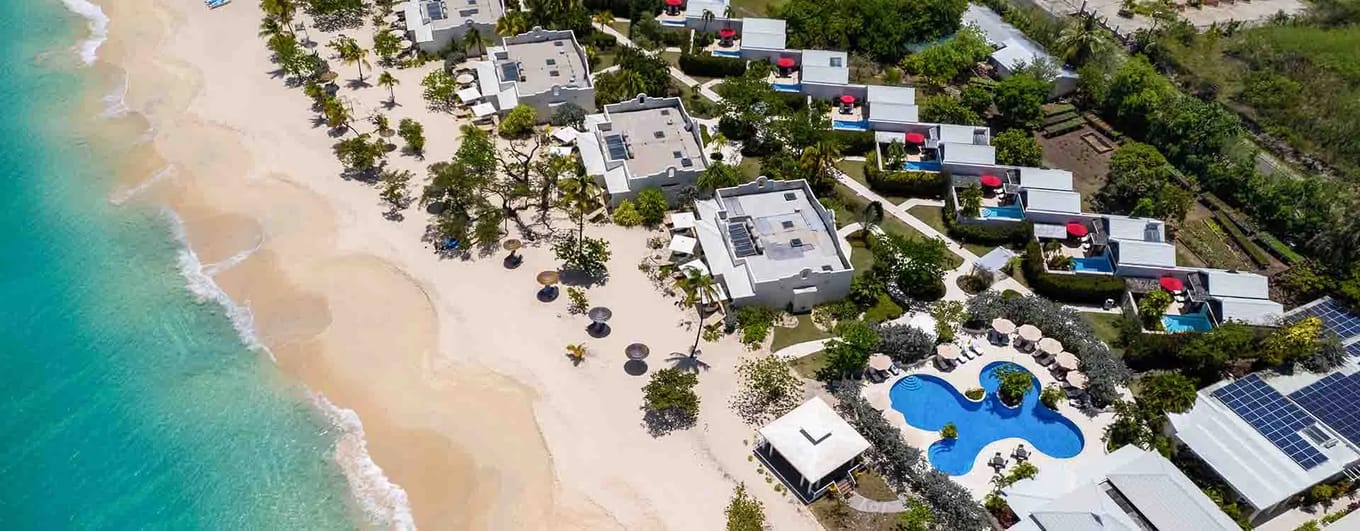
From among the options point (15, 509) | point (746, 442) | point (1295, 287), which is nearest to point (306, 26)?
point (15, 509)

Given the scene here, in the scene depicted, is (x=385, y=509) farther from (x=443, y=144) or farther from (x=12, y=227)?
(x=12, y=227)

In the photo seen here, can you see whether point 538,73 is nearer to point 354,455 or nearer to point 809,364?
point 809,364

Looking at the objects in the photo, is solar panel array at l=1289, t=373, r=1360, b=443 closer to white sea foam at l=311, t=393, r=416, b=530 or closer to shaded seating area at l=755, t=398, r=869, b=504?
shaded seating area at l=755, t=398, r=869, b=504

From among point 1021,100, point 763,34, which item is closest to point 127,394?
point 763,34

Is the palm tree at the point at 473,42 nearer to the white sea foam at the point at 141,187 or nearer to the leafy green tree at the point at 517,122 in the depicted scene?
the leafy green tree at the point at 517,122

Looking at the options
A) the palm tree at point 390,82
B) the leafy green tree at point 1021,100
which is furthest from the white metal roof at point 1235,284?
the palm tree at point 390,82

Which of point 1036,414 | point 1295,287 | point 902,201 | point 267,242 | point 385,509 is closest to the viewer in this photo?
point 385,509
